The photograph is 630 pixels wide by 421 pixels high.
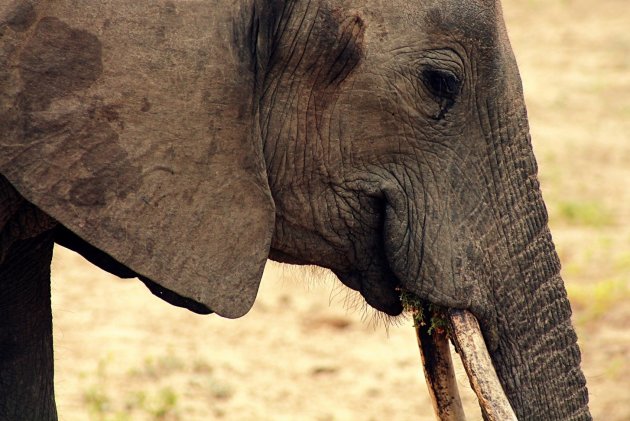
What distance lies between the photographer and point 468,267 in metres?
3.08

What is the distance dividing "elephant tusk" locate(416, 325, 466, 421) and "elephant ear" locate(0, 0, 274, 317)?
0.50 meters

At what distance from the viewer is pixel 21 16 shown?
8.57 ft

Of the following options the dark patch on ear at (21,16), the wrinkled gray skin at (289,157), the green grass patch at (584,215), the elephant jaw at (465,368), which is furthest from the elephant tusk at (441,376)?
the green grass patch at (584,215)

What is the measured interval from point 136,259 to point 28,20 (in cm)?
53

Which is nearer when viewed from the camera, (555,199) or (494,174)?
(494,174)

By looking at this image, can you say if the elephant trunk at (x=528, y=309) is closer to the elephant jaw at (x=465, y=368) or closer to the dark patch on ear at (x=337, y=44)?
the elephant jaw at (x=465, y=368)

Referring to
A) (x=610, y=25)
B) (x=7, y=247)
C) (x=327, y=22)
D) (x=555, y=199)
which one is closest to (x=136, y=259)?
(x=7, y=247)

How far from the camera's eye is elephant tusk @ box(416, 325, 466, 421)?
3.20 metres

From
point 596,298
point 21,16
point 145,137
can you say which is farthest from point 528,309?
point 596,298

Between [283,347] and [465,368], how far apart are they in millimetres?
3124

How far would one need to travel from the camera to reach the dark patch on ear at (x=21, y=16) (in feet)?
8.54

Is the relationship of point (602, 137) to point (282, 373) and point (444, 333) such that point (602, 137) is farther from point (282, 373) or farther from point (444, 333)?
point (444, 333)

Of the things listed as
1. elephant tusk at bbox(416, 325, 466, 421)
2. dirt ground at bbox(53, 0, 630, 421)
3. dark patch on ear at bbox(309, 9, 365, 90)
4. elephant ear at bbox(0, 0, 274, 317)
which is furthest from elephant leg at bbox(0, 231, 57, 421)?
dirt ground at bbox(53, 0, 630, 421)

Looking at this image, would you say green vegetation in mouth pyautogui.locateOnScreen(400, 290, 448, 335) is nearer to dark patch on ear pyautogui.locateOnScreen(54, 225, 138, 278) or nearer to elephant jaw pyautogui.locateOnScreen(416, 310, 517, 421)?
elephant jaw pyautogui.locateOnScreen(416, 310, 517, 421)
